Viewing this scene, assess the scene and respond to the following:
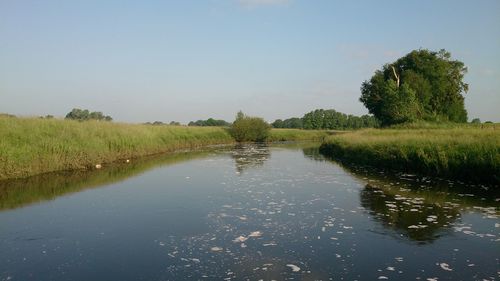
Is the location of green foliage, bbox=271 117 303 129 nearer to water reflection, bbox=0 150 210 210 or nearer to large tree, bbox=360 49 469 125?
large tree, bbox=360 49 469 125

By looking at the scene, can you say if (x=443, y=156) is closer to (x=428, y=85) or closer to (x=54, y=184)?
(x=54, y=184)

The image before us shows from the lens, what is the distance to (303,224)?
33.0 ft

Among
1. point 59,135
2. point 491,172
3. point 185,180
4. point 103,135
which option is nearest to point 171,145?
point 103,135

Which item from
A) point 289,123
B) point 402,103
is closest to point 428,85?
point 402,103

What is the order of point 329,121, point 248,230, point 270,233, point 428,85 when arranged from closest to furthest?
point 270,233 → point 248,230 → point 428,85 → point 329,121

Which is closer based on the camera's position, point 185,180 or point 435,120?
point 185,180

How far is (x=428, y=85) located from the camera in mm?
47219

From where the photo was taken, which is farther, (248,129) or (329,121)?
(329,121)

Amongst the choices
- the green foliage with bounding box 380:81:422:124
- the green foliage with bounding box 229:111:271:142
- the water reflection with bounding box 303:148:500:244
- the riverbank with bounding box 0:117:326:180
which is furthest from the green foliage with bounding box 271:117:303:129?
the water reflection with bounding box 303:148:500:244

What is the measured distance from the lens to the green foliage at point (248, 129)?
56.5 meters

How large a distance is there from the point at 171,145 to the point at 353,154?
54.9 ft

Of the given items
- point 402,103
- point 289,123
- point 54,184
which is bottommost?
point 54,184

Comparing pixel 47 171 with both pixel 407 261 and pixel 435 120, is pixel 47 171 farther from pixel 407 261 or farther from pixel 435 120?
pixel 435 120

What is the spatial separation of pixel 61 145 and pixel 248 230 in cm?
1332
